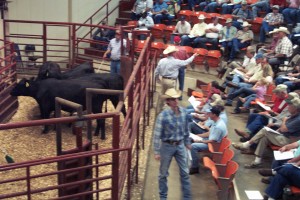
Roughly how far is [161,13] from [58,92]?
8.99 meters

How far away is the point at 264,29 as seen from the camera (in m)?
14.1

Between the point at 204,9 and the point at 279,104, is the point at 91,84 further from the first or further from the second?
the point at 204,9

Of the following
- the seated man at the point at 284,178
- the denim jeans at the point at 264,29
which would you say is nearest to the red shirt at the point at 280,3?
the denim jeans at the point at 264,29

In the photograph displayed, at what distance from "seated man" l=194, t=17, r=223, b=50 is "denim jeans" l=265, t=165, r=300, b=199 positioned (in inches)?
338

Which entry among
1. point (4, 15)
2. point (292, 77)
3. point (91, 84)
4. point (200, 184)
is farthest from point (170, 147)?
point (4, 15)

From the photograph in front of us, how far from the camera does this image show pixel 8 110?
31.0 feet

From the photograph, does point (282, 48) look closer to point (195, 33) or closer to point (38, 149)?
point (195, 33)

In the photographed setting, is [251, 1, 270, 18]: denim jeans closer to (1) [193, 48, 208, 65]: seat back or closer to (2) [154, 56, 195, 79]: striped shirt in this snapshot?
(1) [193, 48, 208, 65]: seat back

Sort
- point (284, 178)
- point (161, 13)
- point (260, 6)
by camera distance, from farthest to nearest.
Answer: point (161, 13) → point (260, 6) → point (284, 178)

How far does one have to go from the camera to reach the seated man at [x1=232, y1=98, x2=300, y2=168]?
728cm

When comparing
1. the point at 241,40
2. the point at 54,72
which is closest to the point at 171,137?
the point at 54,72

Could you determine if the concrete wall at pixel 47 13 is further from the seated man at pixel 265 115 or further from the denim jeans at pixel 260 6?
the seated man at pixel 265 115

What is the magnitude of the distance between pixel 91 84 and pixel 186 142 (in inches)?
125

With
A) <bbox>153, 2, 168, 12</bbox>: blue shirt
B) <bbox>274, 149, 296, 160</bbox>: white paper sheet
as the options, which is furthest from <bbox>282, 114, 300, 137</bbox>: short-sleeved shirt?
<bbox>153, 2, 168, 12</bbox>: blue shirt
